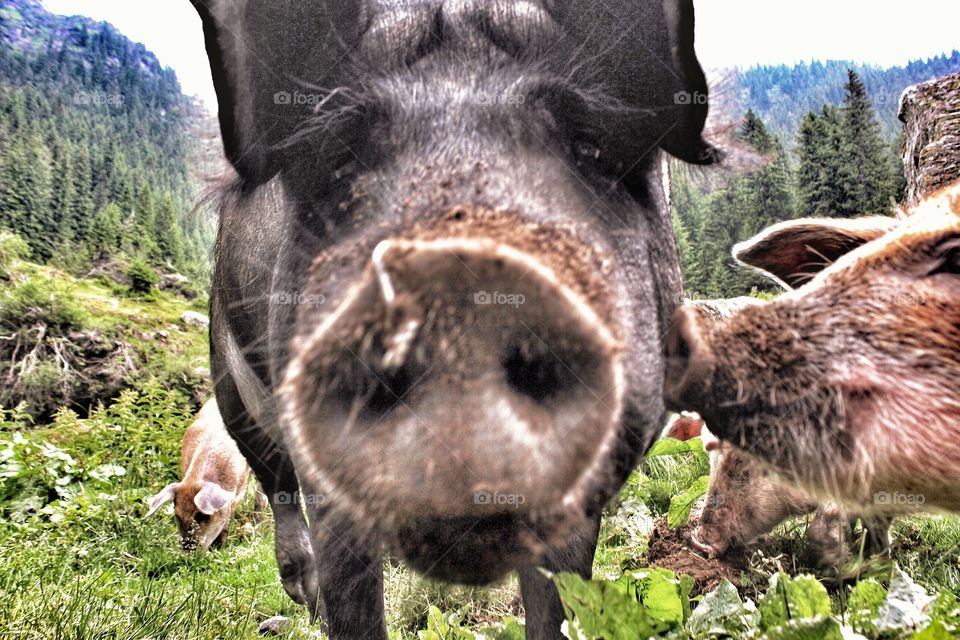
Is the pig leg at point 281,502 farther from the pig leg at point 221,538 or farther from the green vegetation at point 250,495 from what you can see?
the pig leg at point 221,538

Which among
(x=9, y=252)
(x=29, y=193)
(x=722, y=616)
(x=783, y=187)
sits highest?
(x=783, y=187)

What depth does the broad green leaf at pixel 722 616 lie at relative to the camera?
1639 mm

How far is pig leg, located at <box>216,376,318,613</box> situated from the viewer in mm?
3457

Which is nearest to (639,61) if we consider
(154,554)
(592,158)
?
(592,158)

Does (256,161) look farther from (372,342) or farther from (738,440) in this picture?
(738,440)

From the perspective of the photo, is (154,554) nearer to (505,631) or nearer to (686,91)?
(505,631)

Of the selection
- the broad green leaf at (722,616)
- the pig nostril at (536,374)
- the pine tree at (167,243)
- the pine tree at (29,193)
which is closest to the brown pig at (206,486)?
the broad green leaf at (722,616)

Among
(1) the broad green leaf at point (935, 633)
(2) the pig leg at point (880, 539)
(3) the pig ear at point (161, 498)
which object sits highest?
(1) the broad green leaf at point (935, 633)

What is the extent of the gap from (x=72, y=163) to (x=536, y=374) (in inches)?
866

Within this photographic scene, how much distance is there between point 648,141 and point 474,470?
927 millimetres

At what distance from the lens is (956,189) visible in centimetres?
170

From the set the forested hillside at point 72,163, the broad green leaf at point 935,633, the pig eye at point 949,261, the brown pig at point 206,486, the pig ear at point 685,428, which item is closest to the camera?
the broad green leaf at point 935,633

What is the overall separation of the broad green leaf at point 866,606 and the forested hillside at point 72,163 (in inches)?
354

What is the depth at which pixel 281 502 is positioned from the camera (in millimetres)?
3660
